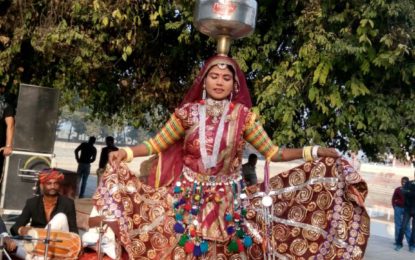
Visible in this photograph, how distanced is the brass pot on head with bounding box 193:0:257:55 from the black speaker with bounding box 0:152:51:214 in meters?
4.20

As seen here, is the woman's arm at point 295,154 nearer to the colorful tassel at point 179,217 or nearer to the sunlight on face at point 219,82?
the sunlight on face at point 219,82

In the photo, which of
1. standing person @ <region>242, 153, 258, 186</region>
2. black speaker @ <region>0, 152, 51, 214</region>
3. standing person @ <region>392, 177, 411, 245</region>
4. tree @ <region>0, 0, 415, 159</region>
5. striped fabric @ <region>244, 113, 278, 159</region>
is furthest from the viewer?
standing person @ <region>392, 177, 411, 245</region>

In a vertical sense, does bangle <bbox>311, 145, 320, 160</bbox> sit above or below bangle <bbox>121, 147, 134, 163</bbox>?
above

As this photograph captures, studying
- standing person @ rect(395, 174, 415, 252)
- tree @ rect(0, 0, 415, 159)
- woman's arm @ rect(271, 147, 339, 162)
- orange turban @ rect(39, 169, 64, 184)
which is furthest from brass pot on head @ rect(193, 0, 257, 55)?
standing person @ rect(395, 174, 415, 252)

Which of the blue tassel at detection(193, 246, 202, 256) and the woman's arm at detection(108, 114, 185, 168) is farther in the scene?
the woman's arm at detection(108, 114, 185, 168)

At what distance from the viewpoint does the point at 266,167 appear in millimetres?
3291

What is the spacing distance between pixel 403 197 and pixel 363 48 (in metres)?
6.52

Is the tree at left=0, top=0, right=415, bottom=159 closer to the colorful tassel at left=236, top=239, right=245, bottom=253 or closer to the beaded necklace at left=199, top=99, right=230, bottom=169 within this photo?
the beaded necklace at left=199, top=99, right=230, bottom=169

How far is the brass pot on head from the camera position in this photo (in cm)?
336

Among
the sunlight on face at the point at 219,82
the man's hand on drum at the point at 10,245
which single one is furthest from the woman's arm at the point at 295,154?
the man's hand on drum at the point at 10,245

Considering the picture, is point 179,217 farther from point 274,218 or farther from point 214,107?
point 214,107

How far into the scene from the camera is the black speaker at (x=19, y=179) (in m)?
6.87

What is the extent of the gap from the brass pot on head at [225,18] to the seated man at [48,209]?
1.70 m

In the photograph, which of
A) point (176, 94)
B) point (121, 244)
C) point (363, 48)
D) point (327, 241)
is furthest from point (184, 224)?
point (176, 94)
